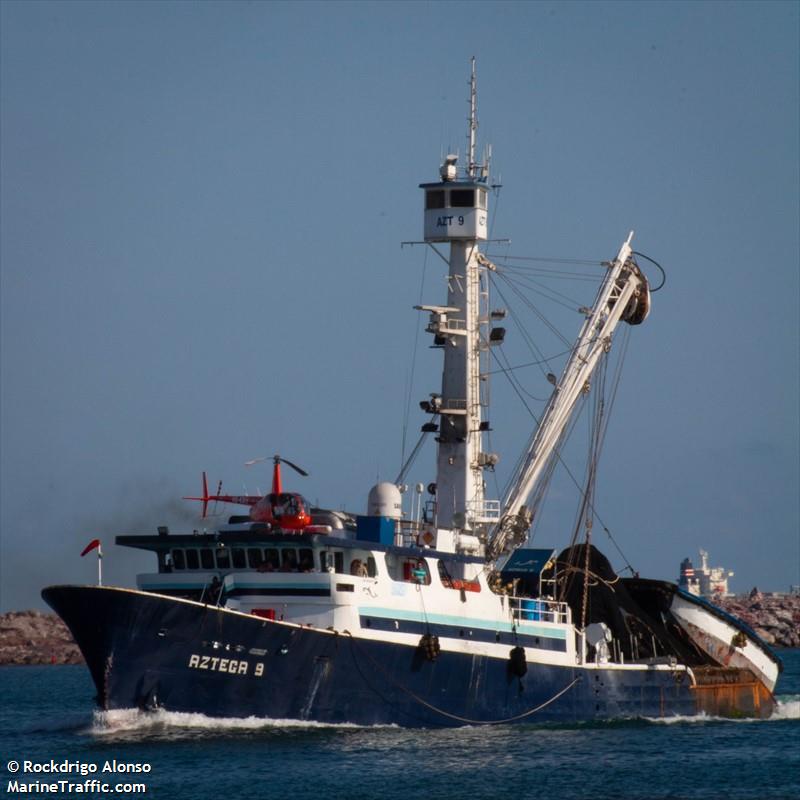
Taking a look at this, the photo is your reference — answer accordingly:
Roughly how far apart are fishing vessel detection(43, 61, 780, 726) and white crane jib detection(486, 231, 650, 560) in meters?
0.07

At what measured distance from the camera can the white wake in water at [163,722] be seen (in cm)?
4622

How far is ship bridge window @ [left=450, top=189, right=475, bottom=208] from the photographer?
5875 centimetres

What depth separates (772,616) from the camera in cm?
15512

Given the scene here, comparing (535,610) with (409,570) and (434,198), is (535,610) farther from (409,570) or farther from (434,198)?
(434,198)

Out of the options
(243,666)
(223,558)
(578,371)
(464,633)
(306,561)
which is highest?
(578,371)

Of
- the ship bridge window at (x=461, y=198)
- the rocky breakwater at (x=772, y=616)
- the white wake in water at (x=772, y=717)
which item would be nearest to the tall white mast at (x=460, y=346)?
the ship bridge window at (x=461, y=198)

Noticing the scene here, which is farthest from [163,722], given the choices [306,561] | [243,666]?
[306,561]

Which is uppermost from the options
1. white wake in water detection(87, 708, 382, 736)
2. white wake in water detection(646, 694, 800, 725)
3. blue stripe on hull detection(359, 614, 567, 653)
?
blue stripe on hull detection(359, 614, 567, 653)

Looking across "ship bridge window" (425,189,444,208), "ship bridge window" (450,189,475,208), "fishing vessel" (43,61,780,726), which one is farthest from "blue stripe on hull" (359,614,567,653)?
"ship bridge window" (425,189,444,208)

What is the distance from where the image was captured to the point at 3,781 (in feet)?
143

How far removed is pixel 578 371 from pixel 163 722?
22.2m

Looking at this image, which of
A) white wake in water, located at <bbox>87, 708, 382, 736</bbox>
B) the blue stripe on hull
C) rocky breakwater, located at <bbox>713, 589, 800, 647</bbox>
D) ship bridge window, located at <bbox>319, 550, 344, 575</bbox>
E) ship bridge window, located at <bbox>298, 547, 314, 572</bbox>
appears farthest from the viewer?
rocky breakwater, located at <bbox>713, 589, 800, 647</bbox>

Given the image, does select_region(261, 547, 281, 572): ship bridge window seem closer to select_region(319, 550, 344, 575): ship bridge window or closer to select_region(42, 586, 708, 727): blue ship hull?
select_region(319, 550, 344, 575): ship bridge window

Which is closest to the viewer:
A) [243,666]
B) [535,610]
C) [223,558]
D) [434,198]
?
[243,666]
